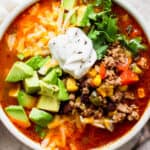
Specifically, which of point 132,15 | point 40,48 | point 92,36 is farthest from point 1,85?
point 132,15

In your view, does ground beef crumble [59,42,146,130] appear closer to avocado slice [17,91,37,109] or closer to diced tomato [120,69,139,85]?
diced tomato [120,69,139,85]

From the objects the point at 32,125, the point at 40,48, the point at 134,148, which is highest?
the point at 40,48

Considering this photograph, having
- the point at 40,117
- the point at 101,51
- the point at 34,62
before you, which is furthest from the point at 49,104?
the point at 101,51

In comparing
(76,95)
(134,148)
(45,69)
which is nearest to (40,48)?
(45,69)

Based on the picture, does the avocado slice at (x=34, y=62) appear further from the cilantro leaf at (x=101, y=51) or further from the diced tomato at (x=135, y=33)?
the diced tomato at (x=135, y=33)

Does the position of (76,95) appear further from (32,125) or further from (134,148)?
(134,148)

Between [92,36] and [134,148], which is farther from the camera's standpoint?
[134,148]

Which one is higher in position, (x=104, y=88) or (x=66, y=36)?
(x=66, y=36)
